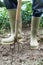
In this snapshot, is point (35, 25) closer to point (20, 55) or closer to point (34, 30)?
point (34, 30)

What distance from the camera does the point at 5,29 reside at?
3.52 m

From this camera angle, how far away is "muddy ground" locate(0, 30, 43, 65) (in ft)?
7.86

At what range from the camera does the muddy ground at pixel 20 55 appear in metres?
2.40

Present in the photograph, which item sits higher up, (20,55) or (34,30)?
(34,30)

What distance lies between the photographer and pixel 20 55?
255cm

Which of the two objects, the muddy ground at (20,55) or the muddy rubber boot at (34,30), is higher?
the muddy rubber boot at (34,30)

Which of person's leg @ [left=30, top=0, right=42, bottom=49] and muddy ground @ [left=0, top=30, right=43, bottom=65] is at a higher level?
person's leg @ [left=30, top=0, right=42, bottom=49]

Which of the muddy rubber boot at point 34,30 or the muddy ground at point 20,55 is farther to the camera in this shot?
the muddy rubber boot at point 34,30

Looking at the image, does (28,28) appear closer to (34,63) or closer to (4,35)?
(4,35)

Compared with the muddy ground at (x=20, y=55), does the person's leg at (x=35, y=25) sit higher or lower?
higher

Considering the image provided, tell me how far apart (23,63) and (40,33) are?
3.34 feet

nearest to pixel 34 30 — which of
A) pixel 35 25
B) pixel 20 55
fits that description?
pixel 35 25

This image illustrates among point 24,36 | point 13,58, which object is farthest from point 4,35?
point 13,58

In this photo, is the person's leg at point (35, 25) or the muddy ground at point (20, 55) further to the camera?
the person's leg at point (35, 25)
